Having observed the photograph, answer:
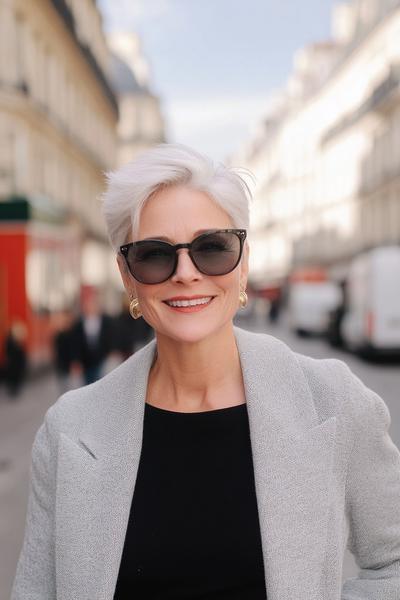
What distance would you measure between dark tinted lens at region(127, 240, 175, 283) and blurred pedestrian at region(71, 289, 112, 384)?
8.97 m

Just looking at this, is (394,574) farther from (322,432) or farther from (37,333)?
(37,333)

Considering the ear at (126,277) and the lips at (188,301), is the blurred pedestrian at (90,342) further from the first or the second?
the lips at (188,301)

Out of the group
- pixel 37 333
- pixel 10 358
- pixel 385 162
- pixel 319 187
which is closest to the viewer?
pixel 10 358

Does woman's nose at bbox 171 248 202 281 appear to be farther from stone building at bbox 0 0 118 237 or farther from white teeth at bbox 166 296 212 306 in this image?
stone building at bbox 0 0 118 237

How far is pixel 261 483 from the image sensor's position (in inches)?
78.7

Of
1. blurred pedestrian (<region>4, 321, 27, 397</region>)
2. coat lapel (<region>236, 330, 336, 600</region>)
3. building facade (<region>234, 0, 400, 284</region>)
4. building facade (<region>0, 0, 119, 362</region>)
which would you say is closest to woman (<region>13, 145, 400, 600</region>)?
coat lapel (<region>236, 330, 336, 600</region>)

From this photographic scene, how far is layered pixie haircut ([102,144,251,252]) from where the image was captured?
2.09 metres

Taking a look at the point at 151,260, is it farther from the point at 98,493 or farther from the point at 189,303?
the point at 98,493

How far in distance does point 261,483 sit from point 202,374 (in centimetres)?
33

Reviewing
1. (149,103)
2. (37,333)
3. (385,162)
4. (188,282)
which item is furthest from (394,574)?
(149,103)

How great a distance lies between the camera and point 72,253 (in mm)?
23703

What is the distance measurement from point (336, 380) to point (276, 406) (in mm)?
155

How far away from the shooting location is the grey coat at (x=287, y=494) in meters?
1.96

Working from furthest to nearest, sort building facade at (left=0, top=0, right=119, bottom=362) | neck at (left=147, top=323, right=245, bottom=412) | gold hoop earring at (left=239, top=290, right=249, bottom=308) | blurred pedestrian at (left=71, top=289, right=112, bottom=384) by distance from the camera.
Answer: building facade at (left=0, top=0, right=119, bottom=362) → blurred pedestrian at (left=71, top=289, right=112, bottom=384) → gold hoop earring at (left=239, top=290, right=249, bottom=308) → neck at (left=147, top=323, right=245, bottom=412)
